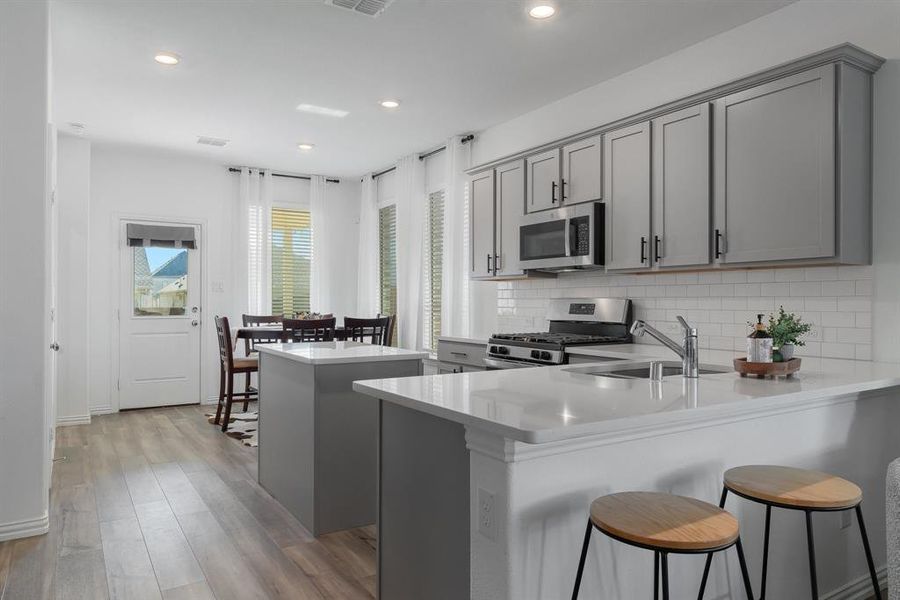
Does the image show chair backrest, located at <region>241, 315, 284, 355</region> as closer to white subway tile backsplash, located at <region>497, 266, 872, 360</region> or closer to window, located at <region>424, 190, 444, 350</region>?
window, located at <region>424, 190, 444, 350</region>

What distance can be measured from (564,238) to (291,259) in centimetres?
416

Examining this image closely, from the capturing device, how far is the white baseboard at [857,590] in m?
2.23

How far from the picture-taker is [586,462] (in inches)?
62.2

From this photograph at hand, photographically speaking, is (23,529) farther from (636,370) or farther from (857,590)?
(857,590)

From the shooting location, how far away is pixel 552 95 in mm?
4422

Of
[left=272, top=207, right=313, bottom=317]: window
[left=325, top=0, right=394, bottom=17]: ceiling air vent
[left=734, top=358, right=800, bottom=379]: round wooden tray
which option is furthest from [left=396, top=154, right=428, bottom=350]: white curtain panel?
[left=734, top=358, right=800, bottom=379]: round wooden tray

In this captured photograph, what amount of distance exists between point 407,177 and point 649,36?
3186mm

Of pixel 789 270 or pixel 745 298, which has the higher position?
pixel 789 270

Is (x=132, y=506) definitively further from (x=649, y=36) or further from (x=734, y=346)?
(x=649, y=36)

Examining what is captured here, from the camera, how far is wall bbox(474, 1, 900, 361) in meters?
2.71

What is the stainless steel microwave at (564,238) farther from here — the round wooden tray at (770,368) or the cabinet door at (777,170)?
the round wooden tray at (770,368)

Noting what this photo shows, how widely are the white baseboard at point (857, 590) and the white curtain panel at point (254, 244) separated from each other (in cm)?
586

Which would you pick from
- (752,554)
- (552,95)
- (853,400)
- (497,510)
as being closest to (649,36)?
(552,95)

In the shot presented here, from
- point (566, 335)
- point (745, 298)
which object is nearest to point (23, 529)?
point (566, 335)
